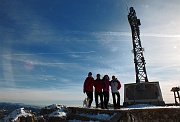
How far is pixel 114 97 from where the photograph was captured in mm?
10289

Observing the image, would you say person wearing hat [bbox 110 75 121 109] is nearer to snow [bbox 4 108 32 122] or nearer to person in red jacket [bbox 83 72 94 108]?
person in red jacket [bbox 83 72 94 108]

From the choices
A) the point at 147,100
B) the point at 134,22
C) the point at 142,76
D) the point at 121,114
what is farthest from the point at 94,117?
the point at 134,22

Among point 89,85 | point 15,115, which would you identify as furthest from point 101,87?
point 15,115

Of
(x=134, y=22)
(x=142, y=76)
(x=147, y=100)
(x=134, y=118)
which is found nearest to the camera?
(x=134, y=118)

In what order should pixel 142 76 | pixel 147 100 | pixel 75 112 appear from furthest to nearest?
pixel 142 76 < pixel 147 100 < pixel 75 112

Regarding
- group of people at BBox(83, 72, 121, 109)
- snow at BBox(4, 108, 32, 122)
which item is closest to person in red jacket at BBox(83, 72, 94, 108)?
group of people at BBox(83, 72, 121, 109)

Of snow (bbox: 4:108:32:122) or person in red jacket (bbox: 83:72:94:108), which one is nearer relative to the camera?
snow (bbox: 4:108:32:122)

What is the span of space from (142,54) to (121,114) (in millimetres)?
15967

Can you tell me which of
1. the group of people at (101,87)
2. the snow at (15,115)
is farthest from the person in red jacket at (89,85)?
the snow at (15,115)

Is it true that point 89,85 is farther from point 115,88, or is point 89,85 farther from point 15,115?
point 15,115

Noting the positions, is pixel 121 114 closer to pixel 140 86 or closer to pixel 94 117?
pixel 94 117

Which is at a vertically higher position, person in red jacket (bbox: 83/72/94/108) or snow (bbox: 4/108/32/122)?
person in red jacket (bbox: 83/72/94/108)

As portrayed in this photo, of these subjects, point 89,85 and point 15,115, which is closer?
point 15,115

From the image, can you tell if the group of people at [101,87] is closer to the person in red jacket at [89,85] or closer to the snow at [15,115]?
the person in red jacket at [89,85]
